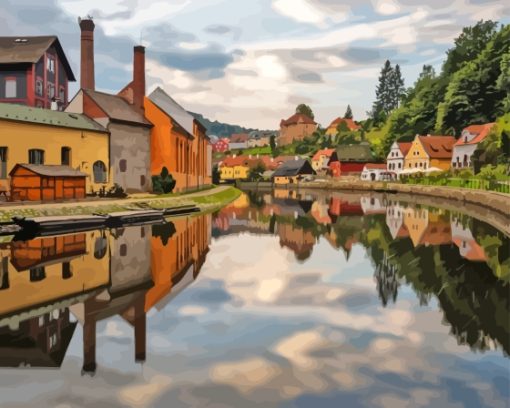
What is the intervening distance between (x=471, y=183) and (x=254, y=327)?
185 feet

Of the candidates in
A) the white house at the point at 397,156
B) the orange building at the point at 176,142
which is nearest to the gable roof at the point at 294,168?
the white house at the point at 397,156

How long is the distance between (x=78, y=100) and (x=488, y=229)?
A: 127 ft

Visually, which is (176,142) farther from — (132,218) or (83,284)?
(83,284)

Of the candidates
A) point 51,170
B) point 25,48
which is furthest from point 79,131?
point 25,48

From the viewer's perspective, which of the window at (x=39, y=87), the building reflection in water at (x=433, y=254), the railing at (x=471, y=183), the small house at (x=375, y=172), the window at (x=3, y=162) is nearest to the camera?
the building reflection in water at (x=433, y=254)

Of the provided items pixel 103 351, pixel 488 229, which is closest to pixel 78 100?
pixel 488 229

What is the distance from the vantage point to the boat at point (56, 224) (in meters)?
26.7

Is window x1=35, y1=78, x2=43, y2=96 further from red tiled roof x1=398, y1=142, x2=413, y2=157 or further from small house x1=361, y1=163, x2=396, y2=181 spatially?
small house x1=361, y1=163, x2=396, y2=181

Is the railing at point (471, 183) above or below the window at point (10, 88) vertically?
below

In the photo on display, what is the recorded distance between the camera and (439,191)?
68.1 metres

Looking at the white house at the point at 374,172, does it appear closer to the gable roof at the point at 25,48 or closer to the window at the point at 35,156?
the gable roof at the point at 25,48

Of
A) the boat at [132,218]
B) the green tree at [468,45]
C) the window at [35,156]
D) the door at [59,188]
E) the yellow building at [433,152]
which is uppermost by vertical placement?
the green tree at [468,45]

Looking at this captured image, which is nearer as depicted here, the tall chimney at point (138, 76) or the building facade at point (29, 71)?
the tall chimney at point (138, 76)

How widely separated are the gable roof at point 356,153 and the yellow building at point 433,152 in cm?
2735
